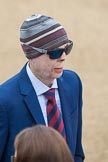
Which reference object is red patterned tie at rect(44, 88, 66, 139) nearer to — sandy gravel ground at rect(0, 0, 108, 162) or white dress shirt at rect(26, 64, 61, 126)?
white dress shirt at rect(26, 64, 61, 126)

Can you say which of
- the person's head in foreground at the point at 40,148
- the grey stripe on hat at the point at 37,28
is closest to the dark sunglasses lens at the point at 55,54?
the grey stripe on hat at the point at 37,28

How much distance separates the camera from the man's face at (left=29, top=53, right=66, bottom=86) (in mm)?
2854

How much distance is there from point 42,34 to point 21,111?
39cm

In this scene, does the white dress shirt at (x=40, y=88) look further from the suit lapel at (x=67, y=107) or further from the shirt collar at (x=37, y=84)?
the suit lapel at (x=67, y=107)

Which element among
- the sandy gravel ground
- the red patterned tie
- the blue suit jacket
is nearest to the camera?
the blue suit jacket

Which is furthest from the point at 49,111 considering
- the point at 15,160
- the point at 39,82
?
the point at 15,160

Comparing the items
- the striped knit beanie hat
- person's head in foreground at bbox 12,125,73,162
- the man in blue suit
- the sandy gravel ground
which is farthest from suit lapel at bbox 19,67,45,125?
the sandy gravel ground

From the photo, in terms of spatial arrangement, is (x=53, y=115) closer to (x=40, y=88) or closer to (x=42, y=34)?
(x=40, y=88)

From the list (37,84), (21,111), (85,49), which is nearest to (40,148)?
(21,111)

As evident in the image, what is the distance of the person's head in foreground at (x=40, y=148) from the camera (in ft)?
6.53

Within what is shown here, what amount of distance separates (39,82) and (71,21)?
6.55 m

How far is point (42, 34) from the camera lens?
112 inches

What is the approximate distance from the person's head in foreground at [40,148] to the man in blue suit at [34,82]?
736 mm

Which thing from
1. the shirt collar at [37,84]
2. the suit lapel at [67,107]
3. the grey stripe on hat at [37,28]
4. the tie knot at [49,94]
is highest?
the grey stripe on hat at [37,28]
